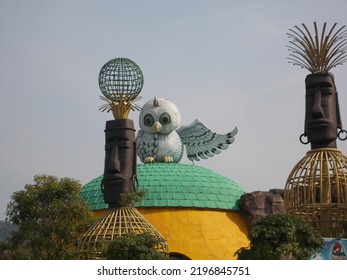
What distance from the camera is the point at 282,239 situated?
24531 millimetres

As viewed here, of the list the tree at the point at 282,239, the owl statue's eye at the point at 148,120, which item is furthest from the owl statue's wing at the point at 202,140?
the tree at the point at 282,239

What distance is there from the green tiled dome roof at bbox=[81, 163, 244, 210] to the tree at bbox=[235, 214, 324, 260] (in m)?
11.3

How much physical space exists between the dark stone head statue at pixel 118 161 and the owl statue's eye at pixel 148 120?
29.1 feet

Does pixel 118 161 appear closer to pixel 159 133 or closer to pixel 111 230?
pixel 111 230

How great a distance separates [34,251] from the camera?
3180 centimetres

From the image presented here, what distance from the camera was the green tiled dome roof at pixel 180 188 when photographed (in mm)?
36188

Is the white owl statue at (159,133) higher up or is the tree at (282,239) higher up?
the white owl statue at (159,133)

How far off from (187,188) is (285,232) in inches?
499

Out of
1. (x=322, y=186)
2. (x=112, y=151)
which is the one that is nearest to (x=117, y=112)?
(x=112, y=151)

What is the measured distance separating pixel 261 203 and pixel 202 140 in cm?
603

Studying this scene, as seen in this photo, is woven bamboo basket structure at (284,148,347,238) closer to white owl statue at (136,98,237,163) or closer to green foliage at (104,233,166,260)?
green foliage at (104,233,166,260)

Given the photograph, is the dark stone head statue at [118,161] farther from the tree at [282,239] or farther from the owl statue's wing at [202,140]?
the owl statue's wing at [202,140]

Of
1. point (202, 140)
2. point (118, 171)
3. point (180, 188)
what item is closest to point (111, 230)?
point (118, 171)

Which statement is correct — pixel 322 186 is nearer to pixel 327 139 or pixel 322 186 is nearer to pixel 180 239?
pixel 327 139
